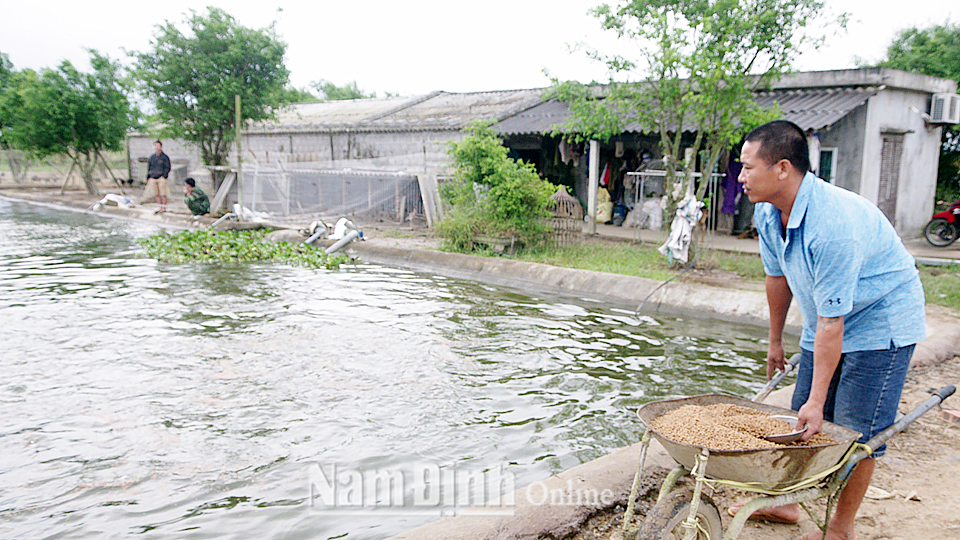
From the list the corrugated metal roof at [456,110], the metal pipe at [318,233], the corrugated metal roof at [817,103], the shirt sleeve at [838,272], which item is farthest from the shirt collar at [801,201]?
the corrugated metal roof at [456,110]

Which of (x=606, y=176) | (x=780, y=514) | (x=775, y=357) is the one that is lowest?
(x=780, y=514)

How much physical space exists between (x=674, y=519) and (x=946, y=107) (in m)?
14.5

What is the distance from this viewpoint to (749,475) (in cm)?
263

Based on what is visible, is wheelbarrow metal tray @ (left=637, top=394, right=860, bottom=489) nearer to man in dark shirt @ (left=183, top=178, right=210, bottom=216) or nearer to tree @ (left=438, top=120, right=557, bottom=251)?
tree @ (left=438, top=120, right=557, bottom=251)

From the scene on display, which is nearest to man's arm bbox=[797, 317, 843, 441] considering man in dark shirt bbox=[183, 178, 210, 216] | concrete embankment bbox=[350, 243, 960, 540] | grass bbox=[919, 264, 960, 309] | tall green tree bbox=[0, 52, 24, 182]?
concrete embankment bbox=[350, 243, 960, 540]

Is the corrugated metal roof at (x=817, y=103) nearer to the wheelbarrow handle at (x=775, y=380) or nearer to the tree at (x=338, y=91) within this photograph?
the wheelbarrow handle at (x=775, y=380)

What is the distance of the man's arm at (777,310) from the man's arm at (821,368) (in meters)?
0.56

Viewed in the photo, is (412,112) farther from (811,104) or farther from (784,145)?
(784,145)

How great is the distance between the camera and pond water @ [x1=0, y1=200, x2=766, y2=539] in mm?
3770

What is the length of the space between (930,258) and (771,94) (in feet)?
15.2

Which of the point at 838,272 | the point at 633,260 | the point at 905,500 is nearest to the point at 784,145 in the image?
the point at 838,272

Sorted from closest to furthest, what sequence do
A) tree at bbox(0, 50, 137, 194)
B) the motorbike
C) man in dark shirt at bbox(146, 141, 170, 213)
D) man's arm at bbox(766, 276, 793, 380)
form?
man's arm at bbox(766, 276, 793, 380) → the motorbike → man in dark shirt at bbox(146, 141, 170, 213) → tree at bbox(0, 50, 137, 194)

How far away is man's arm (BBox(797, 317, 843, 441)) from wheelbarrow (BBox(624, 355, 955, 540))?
13 centimetres

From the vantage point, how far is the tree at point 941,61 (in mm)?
15727
